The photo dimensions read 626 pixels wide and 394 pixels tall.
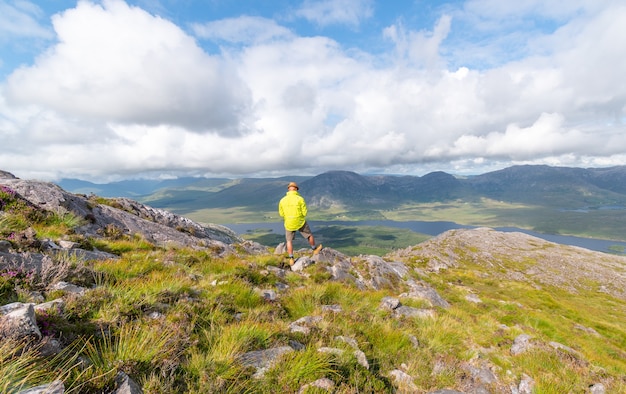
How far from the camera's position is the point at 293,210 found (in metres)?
15.7

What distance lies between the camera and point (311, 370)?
4699 millimetres

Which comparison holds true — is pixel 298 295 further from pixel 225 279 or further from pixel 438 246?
pixel 438 246

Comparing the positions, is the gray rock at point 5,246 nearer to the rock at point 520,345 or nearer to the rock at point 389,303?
the rock at point 389,303

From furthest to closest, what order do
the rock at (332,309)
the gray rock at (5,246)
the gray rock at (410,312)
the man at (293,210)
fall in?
the man at (293,210), the gray rock at (410,312), the rock at (332,309), the gray rock at (5,246)

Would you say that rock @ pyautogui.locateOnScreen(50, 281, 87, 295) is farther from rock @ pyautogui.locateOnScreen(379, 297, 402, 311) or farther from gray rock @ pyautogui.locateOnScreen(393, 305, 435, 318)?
gray rock @ pyautogui.locateOnScreen(393, 305, 435, 318)

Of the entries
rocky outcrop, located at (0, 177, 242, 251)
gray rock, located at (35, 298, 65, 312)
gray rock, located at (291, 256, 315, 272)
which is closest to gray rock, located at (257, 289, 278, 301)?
gray rock, located at (35, 298, 65, 312)

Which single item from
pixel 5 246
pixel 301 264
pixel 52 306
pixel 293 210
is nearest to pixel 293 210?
pixel 293 210

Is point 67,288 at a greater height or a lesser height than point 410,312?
greater

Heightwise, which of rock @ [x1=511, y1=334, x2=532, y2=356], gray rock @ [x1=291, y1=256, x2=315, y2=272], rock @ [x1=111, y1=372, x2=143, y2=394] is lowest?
rock @ [x1=511, y1=334, x2=532, y2=356]

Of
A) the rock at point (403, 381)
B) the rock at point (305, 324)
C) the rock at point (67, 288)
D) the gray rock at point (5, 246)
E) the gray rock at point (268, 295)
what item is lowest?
the rock at point (403, 381)

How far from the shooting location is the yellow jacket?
15.7m

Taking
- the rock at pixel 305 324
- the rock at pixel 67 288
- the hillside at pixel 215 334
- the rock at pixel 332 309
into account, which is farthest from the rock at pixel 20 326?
the rock at pixel 332 309

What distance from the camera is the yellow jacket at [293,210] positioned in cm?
1566

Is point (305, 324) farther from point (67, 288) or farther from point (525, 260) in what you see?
point (525, 260)
